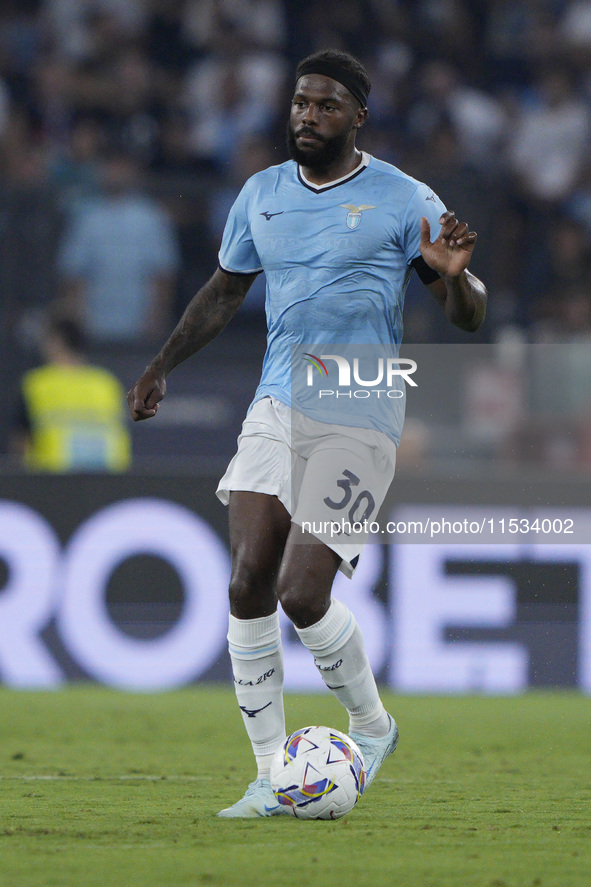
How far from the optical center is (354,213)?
Result: 174 inches

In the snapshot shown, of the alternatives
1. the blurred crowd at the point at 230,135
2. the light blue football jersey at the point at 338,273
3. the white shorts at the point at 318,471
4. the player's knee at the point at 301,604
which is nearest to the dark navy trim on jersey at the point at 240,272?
the light blue football jersey at the point at 338,273

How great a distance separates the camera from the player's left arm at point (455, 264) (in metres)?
4.07

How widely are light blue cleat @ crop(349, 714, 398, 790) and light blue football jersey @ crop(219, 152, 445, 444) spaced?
1.01 metres

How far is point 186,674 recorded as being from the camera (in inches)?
318

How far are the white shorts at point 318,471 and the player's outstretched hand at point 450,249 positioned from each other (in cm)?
64

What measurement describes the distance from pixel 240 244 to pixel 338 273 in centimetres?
44

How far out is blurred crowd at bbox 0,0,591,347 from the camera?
930 cm

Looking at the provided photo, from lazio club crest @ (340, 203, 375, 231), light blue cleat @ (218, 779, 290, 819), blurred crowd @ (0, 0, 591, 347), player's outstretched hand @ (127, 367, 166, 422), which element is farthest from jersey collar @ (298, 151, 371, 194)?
blurred crowd @ (0, 0, 591, 347)

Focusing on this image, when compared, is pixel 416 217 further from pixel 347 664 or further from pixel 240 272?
pixel 347 664

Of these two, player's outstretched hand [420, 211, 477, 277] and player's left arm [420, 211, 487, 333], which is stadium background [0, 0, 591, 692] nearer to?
player's left arm [420, 211, 487, 333]

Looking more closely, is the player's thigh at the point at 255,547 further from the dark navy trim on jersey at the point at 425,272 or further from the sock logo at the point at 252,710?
the dark navy trim on jersey at the point at 425,272

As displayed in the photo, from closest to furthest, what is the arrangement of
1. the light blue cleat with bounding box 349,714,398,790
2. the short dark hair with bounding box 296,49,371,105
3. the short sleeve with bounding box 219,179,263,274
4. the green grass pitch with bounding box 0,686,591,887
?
the green grass pitch with bounding box 0,686,591,887, the short dark hair with bounding box 296,49,371,105, the light blue cleat with bounding box 349,714,398,790, the short sleeve with bounding box 219,179,263,274

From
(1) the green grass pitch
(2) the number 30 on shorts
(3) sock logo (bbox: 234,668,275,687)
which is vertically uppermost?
(2) the number 30 on shorts

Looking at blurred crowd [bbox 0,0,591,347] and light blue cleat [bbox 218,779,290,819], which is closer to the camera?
light blue cleat [bbox 218,779,290,819]
